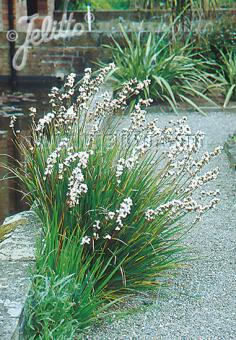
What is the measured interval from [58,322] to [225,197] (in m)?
2.67

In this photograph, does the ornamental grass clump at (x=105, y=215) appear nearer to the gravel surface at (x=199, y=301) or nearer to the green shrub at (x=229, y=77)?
the gravel surface at (x=199, y=301)

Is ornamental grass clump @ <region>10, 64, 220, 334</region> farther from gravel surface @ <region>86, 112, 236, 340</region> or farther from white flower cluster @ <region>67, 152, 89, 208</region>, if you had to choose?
gravel surface @ <region>86, 112, 236, 340</region>

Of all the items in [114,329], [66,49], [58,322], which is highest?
[58,322]

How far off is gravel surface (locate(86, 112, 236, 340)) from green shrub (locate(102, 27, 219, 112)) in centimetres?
387

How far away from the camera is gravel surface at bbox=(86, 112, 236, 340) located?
137 inches

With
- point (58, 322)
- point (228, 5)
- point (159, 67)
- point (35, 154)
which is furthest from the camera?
point (228, 5)

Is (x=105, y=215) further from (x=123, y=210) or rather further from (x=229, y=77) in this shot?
(x=229, y=77)

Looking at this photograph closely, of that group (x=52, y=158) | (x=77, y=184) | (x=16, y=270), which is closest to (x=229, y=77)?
(x=52, y=158)

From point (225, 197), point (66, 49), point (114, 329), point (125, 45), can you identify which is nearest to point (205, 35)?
point (125, 45)

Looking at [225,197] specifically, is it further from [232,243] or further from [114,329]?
[114,329]

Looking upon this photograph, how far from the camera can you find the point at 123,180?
12.8ft

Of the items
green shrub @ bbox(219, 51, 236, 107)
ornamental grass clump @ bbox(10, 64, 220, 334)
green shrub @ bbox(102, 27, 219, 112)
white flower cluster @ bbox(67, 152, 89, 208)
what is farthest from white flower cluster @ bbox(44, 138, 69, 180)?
green shrub @ bbox(219, 51, 236, 107)

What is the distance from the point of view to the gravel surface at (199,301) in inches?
137

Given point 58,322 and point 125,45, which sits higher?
point 58,322
